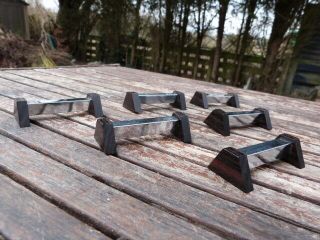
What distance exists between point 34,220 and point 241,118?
1083mm

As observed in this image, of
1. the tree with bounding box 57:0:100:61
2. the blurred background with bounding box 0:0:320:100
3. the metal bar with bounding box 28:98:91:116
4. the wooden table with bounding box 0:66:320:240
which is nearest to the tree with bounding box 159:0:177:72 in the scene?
the blurred background with bounding box 0:0:320:100

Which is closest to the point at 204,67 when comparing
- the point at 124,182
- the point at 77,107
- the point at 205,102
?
the point at 205,102

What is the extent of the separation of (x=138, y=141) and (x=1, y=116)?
2.09 feet

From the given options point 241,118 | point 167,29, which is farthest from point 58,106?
point 167,29

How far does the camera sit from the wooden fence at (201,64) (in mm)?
6227

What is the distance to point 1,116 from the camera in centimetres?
130

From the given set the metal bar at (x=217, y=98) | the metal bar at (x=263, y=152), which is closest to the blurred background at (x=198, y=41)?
the metal bar at (x=217, y=98)

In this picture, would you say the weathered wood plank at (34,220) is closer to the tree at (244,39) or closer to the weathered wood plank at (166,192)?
the weathered wood plank at (166,192)

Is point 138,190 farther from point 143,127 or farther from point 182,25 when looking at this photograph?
point 182,25

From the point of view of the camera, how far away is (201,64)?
22.5ft

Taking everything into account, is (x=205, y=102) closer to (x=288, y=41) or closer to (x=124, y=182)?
(x=124, y=182)

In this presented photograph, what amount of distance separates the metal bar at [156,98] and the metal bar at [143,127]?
1.49ft

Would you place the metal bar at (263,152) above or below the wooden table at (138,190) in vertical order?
above

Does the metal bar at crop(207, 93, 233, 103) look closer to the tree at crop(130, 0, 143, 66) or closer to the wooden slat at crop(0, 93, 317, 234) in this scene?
the wooden slat at crop(0, 93, 317, 234)
